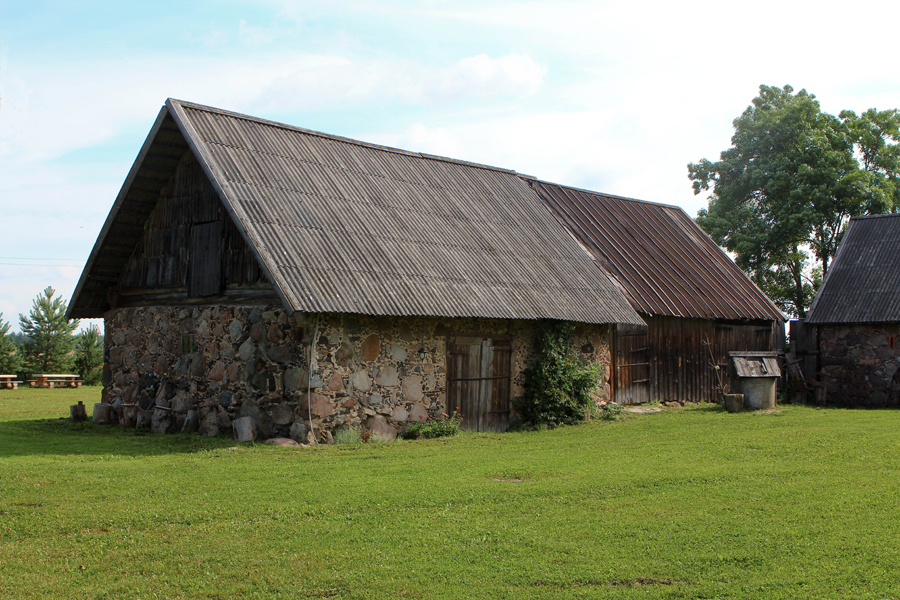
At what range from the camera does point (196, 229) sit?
15742 mm

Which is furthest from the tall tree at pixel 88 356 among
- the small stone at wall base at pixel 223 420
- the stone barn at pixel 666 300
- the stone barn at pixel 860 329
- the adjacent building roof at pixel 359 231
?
the stone barn at pixel 860 329

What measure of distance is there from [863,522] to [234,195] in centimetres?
1091

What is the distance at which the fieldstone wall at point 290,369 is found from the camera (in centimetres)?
1316

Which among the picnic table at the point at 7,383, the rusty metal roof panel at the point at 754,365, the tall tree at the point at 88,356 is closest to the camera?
the rusty metal roof panel at the point at 754,365

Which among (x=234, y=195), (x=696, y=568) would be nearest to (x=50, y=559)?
(x=696, y=568)

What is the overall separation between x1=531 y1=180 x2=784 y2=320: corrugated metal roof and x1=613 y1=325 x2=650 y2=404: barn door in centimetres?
82

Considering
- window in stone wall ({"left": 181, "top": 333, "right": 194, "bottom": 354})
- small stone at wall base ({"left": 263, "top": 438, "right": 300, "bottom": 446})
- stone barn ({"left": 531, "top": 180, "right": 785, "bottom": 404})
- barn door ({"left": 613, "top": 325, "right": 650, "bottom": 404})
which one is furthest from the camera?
stone barn ({"left": 531, "top": 180, "right": 785, "bottom": 404})

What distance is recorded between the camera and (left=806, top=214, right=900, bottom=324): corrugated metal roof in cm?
2302

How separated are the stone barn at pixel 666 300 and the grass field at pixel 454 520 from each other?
288 inches

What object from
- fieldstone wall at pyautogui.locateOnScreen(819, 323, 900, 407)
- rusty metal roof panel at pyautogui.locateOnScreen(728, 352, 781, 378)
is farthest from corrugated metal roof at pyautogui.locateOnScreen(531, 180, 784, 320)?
rusty metal roof panel at pyautogui.locateOnScreen(728, 352, 781, 378)

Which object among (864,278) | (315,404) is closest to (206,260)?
(315,404)

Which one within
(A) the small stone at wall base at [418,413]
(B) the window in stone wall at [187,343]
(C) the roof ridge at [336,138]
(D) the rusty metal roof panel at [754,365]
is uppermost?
(C) the roof ridge at [336,138]

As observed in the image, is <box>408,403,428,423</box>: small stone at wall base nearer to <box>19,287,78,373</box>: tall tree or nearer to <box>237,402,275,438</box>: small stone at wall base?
<box>237,402,275,438</box>: small stone at wall base

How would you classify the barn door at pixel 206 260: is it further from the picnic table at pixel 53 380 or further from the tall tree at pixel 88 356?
the tall tree at pixel 88 356
